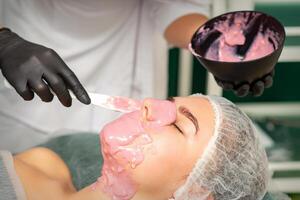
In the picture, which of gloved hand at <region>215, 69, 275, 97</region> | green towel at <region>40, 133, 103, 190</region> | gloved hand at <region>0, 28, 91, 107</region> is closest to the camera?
gloved hand at <region>0, 28, 91, 107</region>

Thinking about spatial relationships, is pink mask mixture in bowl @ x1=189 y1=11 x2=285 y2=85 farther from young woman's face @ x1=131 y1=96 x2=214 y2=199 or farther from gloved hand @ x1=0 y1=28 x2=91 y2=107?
gloved hand @ x1=0 y1=28 x2=91 y2=107

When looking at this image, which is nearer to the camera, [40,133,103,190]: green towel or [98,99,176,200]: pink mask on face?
[98,99,176,200]: pink mask on face

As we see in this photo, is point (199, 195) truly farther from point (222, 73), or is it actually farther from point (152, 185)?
point (222, 73)

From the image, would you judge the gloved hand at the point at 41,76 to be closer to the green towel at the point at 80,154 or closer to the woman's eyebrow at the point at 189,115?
the woman's eyebrow at the point at 189,115

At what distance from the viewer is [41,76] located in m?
1.22

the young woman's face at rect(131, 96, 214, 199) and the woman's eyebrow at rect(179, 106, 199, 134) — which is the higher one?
the woman's eyebrow at rect(179, 106, 199, 134)

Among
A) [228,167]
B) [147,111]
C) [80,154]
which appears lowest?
[80,154]

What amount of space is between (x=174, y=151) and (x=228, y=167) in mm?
144

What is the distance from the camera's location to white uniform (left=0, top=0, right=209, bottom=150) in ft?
5.32

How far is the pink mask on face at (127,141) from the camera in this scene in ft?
4.05

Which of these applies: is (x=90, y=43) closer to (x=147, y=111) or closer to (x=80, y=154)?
(x=80, y=154)

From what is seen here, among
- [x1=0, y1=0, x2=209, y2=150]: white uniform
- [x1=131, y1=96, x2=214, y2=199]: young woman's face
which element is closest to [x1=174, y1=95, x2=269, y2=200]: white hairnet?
[x1=131, y1=96, x2=214, y2=199]: young woman's face

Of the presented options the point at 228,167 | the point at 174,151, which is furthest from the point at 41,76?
the point at 228,167

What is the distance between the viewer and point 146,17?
5.94 feet
